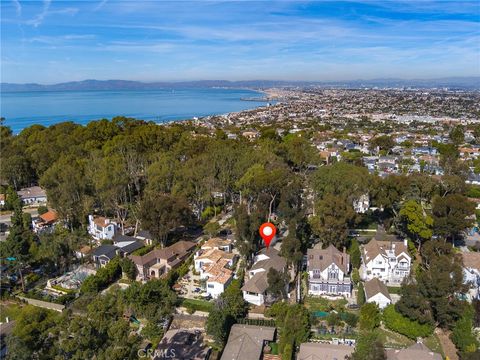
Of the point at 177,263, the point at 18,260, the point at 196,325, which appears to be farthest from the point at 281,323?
the point at 18,260

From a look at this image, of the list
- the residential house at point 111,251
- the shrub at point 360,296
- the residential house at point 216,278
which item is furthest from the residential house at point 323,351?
the residential house at point 111,251

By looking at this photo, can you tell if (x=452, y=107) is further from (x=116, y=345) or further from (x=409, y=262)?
(x=116, y=345)

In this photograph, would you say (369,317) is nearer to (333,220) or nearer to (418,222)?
(333,220)

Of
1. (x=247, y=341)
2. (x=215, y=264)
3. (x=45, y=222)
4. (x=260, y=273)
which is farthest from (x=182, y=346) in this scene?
(x=45, y=222)

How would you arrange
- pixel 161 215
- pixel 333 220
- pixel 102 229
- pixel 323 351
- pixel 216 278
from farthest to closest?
pixel 102 229 → pixel 161 215 → pixel 333 220 → pixel 216 278 → pixel 323 351

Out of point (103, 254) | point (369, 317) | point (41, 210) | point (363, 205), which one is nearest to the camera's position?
point (369, 317)
